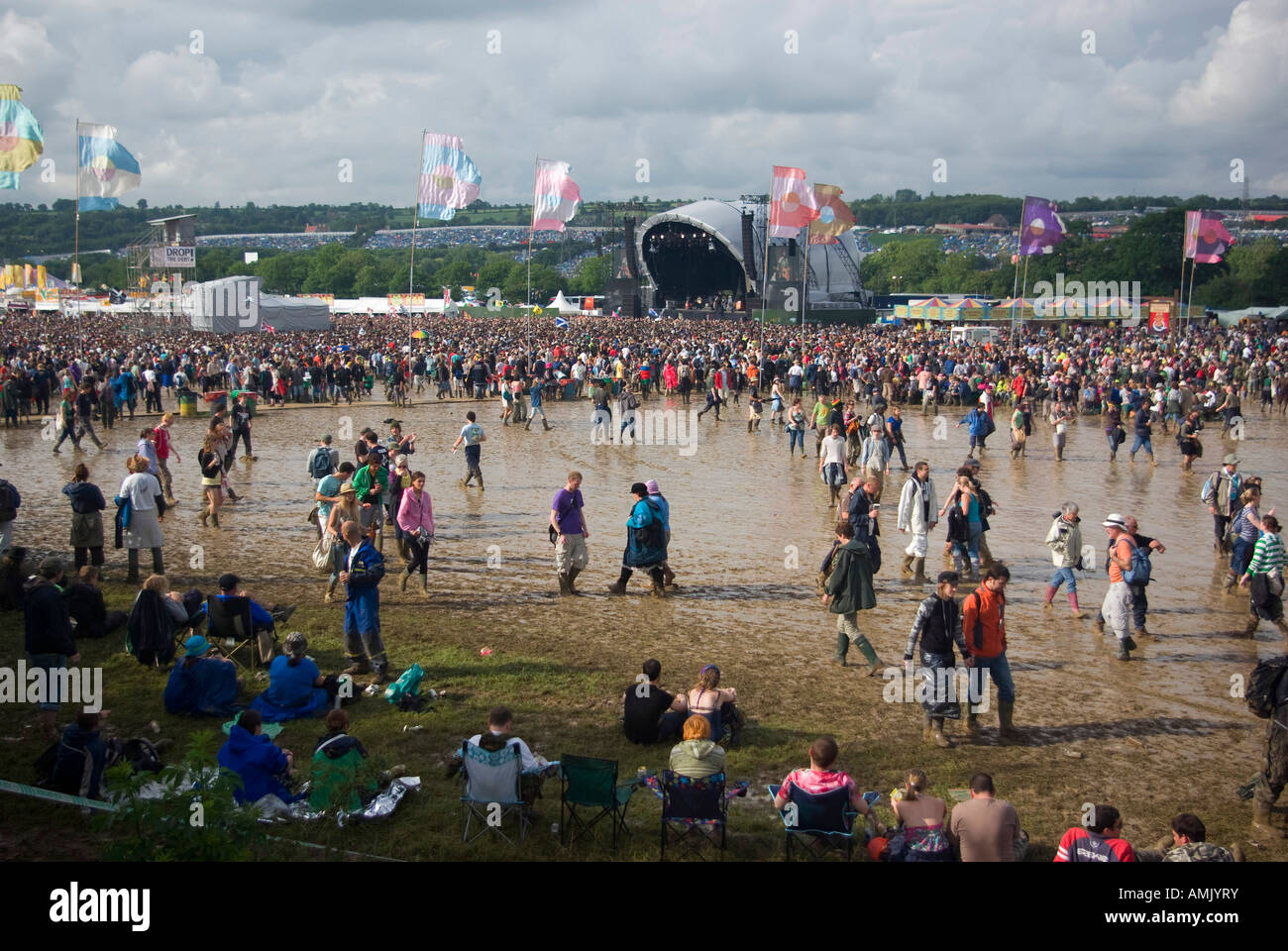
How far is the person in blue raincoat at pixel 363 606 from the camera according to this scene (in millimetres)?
8062

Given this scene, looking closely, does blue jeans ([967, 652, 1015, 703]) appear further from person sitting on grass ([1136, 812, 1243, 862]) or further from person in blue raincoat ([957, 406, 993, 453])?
person in blue raincoat ([957, 406, 993, 453])

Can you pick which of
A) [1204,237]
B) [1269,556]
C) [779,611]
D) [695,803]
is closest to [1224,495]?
[1269,556]

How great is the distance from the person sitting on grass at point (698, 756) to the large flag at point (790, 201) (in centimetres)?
2383

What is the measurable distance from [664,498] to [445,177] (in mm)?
21257

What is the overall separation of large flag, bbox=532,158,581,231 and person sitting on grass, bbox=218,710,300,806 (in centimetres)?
2637

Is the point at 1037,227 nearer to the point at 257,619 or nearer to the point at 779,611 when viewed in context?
the point at 779,611

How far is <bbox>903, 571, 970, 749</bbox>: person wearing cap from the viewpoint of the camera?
689cm

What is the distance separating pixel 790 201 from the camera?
28188 mm

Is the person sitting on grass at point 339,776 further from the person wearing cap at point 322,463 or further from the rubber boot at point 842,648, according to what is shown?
the person wearing cap at point 322,463

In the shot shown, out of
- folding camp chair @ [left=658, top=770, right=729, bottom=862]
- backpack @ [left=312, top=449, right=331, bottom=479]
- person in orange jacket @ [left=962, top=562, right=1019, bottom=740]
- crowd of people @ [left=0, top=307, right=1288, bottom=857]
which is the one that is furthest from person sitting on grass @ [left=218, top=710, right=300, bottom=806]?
backpack @ [left=312, top=449, right=331, bottom=479]

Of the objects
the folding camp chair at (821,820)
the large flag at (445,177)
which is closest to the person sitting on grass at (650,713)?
the folding camp chair at (821,820)

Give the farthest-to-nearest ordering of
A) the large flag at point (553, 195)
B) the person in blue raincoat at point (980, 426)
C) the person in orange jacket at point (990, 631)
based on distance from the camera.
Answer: the large flag at point (553, 195) → the person in blue raincoat at point (980, 426) → the person in orange jacket at point (990, 631)
